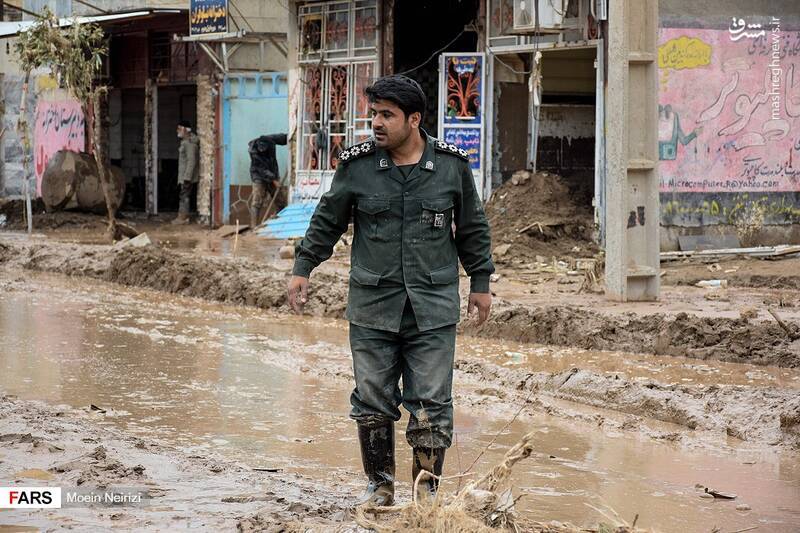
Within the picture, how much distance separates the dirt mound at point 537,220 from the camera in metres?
14.6

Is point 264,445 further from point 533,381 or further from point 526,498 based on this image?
point 533,381

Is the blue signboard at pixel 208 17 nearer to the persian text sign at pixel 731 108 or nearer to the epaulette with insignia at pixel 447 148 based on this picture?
the persian text sign at pixel 731 108

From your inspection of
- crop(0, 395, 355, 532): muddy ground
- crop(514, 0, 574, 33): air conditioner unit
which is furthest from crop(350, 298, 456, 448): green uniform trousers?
crop(514, 0, 574, 33): air conditioner unit

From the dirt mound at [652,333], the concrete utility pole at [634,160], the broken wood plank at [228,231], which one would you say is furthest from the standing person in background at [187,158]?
the dirt mound at [652,333]

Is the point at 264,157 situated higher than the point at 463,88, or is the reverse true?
the point at 463,88

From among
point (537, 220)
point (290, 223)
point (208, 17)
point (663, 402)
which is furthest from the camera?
point (208, 17)

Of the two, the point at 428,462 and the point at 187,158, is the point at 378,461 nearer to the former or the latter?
the point at 428,462

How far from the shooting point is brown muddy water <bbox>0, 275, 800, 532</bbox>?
5.29 meters

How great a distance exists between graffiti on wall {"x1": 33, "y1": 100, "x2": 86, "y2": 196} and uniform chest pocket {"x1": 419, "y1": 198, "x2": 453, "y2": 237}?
875 inches

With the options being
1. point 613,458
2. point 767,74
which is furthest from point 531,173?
point 613,458

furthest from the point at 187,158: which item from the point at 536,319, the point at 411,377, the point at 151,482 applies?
the point at 411,377

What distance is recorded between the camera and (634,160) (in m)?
10.9

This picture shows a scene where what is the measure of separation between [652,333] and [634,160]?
2.28m

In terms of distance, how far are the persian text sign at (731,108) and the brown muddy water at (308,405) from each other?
5.48 m
